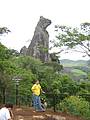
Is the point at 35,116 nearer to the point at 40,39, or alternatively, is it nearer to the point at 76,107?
the point at 76,107

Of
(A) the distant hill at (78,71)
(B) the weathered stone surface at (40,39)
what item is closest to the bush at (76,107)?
(A) the distant hill at (78,71)

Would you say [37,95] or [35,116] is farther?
[37,95]

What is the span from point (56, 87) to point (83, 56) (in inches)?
297

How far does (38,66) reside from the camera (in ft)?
145

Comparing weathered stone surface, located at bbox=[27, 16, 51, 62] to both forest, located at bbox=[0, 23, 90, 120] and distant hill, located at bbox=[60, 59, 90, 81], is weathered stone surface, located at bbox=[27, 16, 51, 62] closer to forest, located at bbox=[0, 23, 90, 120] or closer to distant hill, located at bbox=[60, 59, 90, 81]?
distant hill, located at bbox=[60, 59, 90, 81]

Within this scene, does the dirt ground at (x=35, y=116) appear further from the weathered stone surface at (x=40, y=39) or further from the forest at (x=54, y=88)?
the weathered stone surface at (x=40, y=39)

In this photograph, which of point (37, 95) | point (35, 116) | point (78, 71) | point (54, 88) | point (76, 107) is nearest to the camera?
point (35, 116)

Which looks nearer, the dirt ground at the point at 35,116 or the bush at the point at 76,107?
the dirt ground at the point at 35,116

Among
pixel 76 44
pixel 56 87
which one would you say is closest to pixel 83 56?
pixel 76 44

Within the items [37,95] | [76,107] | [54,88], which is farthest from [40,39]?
[37,95]

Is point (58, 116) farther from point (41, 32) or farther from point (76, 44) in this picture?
point (41, 32)

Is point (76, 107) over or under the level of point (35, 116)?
over

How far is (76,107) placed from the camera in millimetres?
21109

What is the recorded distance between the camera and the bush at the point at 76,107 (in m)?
20.8
